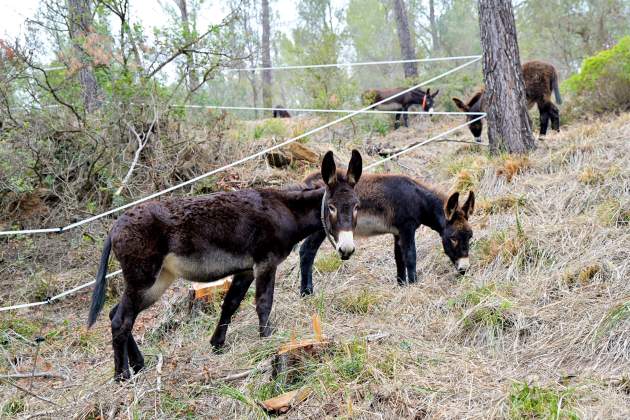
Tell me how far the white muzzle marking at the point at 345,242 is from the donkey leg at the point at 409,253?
1963 mm

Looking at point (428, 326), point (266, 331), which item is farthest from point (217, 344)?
point (428, 326)

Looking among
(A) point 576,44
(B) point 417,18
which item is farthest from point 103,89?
(B) point 417,18

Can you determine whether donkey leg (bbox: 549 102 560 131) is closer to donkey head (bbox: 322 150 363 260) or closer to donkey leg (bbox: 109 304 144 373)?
donkey head (bbox: 322 150 363 260)

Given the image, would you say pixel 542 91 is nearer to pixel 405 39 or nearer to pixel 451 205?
pixel 451 205

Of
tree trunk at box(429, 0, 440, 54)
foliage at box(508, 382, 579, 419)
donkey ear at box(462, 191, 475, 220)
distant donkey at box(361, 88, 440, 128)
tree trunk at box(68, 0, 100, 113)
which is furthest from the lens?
tree trunk at box(429, 0, 440, 54)

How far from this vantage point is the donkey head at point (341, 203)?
464 centimetres

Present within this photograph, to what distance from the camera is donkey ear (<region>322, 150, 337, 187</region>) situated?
475cm

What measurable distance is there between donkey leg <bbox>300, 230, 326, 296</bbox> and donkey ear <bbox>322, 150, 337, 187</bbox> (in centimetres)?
156

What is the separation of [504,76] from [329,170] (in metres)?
4.78

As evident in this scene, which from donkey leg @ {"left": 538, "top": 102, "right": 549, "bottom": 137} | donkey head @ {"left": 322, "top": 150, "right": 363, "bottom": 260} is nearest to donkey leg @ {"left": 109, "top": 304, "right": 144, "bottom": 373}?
donkey head @ {"left": 322, "top": 150, "right": 363, "bottom": 260}

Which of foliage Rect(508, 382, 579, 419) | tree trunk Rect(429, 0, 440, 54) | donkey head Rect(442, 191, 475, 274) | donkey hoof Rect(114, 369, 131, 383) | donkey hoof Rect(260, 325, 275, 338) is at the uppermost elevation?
tree trunk Rect(429, 0, 440, 54)

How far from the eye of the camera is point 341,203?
479cm

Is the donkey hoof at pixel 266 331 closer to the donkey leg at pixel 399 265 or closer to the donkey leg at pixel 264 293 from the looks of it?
the donkey leg at pixel 264 293

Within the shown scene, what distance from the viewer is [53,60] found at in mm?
10125
